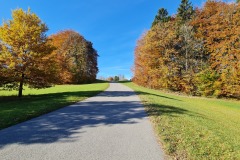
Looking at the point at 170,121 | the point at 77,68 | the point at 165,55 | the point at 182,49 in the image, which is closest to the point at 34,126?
the point at 170,121

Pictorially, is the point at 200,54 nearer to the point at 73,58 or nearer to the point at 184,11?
the point at 184,11

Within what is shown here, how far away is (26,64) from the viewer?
46.1ft

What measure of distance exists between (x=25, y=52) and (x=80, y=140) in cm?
1250

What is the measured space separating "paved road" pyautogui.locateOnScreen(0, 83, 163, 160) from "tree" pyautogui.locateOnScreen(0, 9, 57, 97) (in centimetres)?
901

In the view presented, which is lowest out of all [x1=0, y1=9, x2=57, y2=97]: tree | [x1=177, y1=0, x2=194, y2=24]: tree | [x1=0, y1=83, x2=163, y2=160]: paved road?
[x1=0, y1=83, x2=163, y2=160]: paved road

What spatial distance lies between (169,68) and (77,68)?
85.2 ft

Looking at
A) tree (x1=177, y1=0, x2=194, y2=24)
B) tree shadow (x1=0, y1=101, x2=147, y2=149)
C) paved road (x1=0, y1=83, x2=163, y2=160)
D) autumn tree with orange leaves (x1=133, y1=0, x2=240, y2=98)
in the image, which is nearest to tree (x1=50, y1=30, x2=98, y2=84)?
autumn tree with orange leaves (x1=133, y1=0, x2=240, y2=98)

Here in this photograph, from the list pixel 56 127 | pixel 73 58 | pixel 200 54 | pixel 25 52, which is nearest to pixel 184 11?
pixel 200 54

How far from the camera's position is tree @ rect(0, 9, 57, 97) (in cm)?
1352

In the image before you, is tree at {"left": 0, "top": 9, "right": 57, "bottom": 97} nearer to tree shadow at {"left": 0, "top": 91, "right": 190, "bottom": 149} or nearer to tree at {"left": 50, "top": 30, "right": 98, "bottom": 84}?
tree shadow at {"left": 0, "top": 91, "right": 190, "bottom": 149}

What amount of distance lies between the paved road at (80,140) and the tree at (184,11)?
3526 cm

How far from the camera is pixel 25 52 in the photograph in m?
14.4

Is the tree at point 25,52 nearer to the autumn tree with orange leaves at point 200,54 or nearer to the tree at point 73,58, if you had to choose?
the autumn tree with orange leaves at point 200,54

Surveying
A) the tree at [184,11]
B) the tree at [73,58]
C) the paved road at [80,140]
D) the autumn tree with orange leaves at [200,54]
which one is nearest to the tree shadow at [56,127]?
the paved road at [80,140]
